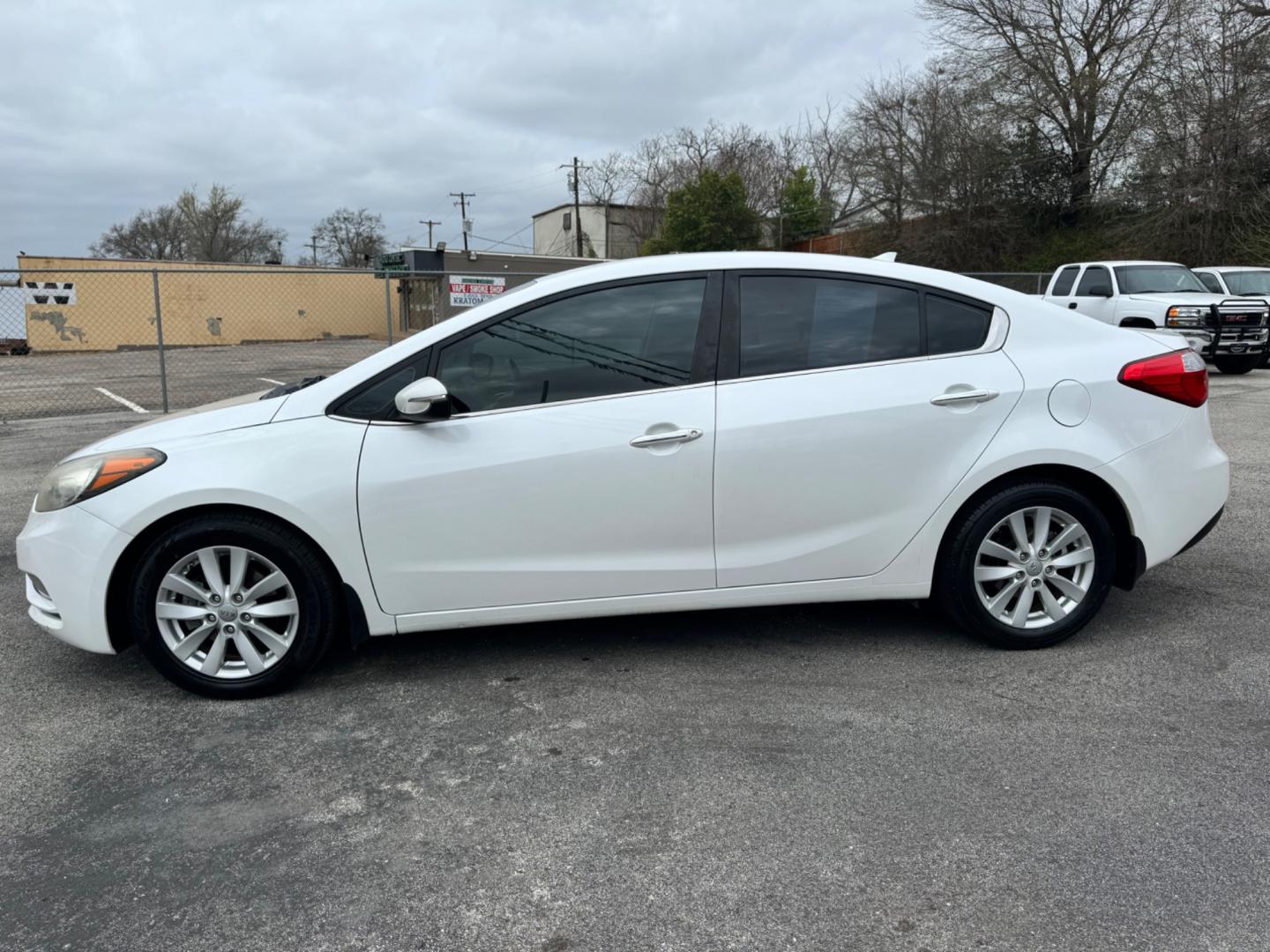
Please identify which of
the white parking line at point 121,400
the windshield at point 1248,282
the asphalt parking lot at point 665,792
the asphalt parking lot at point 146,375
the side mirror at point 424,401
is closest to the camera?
the asphalt parking lot at point 665,792

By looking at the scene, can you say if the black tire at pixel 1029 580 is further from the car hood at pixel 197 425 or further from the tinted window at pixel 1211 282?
the tinted window at pixel 1211 282

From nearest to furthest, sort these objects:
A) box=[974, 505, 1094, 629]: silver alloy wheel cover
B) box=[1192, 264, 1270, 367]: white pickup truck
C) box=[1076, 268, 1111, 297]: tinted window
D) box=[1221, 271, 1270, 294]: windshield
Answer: box=[974, 505, 1094, 629]: silver alloy wheel cover → box=[1076, 268, 1111, 297]: tinted window → box=[1192, 264, 1270, 367]: white pickup truck → box=[1221, 271, 1270, 294]: windshield

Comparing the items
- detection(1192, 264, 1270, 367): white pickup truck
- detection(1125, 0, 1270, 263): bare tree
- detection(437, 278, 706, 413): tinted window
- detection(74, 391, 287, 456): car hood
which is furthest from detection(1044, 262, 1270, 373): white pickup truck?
detection(74, 391, 287, 456): car hood

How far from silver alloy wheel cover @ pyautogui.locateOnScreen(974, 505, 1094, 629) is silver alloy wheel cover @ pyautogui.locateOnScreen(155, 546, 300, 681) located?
9.14ft

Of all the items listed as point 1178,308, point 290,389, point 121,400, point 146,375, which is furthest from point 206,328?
point 290,389

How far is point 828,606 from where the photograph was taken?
182 inches

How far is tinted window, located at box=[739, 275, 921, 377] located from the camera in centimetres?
381

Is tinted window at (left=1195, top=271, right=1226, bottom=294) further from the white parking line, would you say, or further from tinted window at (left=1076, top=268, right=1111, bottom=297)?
the white parking line

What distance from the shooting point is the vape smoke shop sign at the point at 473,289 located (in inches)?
637

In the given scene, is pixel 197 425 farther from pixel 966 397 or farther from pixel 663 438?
pixel 966 397

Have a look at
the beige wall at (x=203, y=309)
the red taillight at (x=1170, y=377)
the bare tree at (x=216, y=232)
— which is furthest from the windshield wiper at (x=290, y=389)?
the bare tree at (x=216, y=232)

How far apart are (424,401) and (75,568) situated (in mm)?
1464

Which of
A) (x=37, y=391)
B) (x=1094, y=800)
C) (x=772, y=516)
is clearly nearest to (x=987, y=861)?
(x=1094, y=800)

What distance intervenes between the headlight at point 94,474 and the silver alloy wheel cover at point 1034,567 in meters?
3.30
